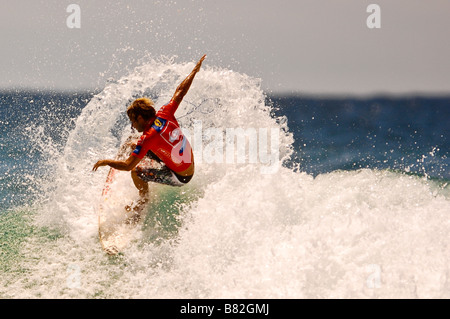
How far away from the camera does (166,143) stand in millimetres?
4891

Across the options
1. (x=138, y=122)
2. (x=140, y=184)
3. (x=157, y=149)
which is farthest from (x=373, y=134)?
(x=138, y=122)

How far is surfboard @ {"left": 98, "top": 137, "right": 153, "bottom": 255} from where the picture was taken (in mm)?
5023

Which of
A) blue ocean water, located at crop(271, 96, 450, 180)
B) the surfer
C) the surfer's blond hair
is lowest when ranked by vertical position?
the surfer

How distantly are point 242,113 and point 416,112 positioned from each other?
22.0 m

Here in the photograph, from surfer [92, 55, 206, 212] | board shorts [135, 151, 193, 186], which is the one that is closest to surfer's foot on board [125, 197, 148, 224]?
surfer [92, 55, 206, 212]

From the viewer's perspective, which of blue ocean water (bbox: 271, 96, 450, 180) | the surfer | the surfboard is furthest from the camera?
blue ocean water (bbox: 271, 96, 450, 180)

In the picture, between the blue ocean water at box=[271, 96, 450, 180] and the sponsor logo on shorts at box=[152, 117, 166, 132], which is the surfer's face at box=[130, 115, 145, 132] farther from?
the blue ocean water at box=[271, 96, 450, 180]

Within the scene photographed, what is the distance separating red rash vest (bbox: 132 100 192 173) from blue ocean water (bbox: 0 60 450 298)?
24.4 inches

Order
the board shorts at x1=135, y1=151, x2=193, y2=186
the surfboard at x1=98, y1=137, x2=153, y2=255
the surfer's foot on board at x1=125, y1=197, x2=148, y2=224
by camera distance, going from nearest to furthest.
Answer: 1. the surfboard at x1=98, y1=137, x2=153, y2=255
2. the board shorts at x1=135, y1=151, x2=193, y2=186
3. the surfer's foot on board at x1=125, y1=197, x2=148, y2=224

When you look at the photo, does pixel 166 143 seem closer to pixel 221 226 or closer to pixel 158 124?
pixel 158 124

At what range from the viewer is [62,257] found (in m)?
4.82

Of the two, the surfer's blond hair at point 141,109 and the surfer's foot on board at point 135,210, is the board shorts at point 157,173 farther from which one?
the surfer's blond hair at point 141,109
